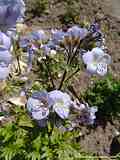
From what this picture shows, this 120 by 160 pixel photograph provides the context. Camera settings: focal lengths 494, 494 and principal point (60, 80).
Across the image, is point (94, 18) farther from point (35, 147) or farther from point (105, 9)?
point (35, 147)

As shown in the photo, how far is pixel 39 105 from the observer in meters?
2.35

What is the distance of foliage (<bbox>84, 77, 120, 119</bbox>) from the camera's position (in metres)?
3.62

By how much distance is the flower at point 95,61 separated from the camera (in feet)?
7.35

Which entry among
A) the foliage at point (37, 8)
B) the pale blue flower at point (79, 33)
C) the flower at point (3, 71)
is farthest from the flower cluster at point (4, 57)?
the foliage at point (37, 8)

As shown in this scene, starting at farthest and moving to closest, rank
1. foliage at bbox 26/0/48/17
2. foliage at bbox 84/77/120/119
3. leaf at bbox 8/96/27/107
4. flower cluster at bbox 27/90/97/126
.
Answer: foliage at bbox 26/0/48/17 < foliage at bbox 84/77/120/119 < leaf at bbox 8/96/27/107 < flower cluster at bbox 27/90/97/126

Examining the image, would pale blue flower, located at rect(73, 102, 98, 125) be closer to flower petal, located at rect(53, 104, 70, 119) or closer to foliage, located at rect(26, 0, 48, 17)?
flower petal, located at rect(53, 104, 70, 119)

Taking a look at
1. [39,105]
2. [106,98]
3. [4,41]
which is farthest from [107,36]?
[4,41]

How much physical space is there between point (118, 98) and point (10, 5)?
2.15 metres

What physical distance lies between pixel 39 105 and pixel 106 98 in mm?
1353

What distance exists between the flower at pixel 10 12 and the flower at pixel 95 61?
62cm

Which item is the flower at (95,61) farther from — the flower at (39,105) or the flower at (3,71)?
the flower at (3,71)

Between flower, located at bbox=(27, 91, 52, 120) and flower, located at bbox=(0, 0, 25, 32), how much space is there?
69 centimetres

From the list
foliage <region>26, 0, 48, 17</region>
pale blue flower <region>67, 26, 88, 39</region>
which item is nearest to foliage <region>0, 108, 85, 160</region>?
pale blue flower <region>67, 26, 88, 39</region>

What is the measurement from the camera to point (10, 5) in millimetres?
1628
